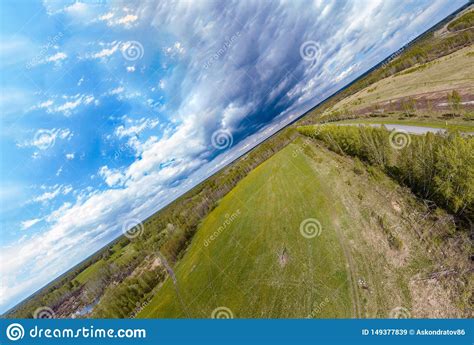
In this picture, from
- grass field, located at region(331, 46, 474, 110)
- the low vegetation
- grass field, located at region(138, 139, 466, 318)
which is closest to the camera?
grass field, located at region(138, 139, 466, 318)

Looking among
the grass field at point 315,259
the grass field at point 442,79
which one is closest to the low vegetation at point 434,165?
the grass field at point 315,259

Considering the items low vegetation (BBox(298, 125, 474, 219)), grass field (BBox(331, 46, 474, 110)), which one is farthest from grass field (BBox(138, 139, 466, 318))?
grass field (BBox(331, 46, 474, 110))

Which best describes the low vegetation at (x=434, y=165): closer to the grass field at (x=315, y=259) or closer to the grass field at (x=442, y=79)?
the grass field at (x=315, y=259)

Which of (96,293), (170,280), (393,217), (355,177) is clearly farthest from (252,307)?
(96,293)

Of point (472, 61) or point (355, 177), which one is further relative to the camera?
point (472, 61)

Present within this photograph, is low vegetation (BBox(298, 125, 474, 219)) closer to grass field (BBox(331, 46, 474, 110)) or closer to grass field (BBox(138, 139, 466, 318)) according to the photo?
grass field (BBox(138, 139, 466, 318))

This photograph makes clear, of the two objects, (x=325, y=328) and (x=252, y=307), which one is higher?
(x=325, y=328)

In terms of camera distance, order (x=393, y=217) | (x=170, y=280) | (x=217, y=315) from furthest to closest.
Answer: (x=170, y=280), (x=217, y=315), (x=393, y=217)

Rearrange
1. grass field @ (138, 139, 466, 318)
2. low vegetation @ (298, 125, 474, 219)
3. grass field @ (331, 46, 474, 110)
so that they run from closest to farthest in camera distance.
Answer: grass field @ (138, 139, 466, 318), low vegetation @ (298, 125, 474, 219), grass field @ (331, 46, 474, 110)

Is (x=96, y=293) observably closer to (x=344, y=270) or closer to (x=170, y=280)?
(x=170, y=280)
